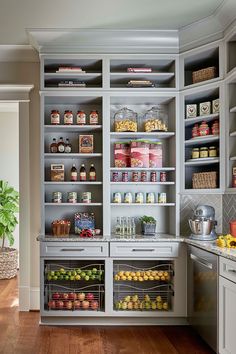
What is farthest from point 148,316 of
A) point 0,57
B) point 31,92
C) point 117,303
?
point 0,57

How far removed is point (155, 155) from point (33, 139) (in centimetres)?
138

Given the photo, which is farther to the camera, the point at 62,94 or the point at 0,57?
the point at 0,57

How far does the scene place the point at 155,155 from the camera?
13.0ft

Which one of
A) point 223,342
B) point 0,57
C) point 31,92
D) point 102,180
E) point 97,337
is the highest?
point 0,57

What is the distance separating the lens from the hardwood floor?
3064 millimetres

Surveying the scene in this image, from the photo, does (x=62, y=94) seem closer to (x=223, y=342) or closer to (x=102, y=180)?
(x=102, y=180)

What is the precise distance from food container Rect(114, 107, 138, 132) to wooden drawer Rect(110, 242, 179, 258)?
1.18 meters

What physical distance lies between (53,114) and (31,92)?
54cm

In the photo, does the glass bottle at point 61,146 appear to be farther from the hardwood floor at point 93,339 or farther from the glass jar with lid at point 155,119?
the hardwood floor at point 93,339

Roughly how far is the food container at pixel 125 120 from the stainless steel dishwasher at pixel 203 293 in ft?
4.44

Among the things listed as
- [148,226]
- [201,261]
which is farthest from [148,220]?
[201,261]

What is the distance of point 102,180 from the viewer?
380 centimetres

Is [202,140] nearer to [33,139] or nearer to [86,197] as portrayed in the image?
[86,197]

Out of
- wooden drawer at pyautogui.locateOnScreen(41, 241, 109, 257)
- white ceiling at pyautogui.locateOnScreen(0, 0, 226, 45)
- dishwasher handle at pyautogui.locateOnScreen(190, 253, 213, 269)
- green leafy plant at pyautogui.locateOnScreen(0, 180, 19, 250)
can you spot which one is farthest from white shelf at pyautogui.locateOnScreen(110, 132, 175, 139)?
green leafy plant at pyautogui.locateOnScreen(0, 180, 19, 250)
